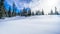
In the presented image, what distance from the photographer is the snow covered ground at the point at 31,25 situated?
4.16ft

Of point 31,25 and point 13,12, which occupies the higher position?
point 13,12

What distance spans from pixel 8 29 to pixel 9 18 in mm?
156

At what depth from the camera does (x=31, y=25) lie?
1331mm

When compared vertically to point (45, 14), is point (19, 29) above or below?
below

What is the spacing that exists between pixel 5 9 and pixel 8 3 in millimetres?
96

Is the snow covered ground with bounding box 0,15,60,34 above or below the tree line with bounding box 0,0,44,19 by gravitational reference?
below

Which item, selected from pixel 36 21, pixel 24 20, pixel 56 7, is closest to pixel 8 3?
pixel 24 20

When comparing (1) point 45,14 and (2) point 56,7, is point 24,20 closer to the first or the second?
(1) point 45,14

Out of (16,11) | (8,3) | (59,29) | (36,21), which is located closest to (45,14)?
(36,21)

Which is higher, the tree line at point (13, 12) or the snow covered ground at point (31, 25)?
the tree line at point (13, 12)

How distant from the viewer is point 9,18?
1294 millimetres

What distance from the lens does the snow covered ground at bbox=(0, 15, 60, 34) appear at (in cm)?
127

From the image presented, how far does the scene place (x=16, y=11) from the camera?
4.36 feet

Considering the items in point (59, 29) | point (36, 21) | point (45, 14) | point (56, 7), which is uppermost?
point (56, 7)
